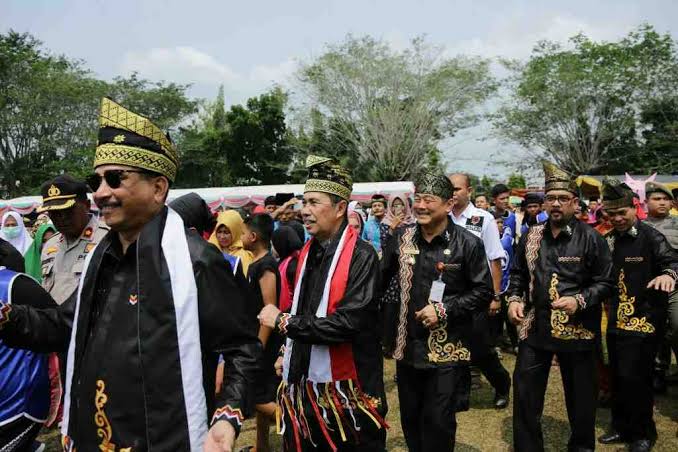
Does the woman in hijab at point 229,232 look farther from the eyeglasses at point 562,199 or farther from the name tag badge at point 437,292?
the eyeglasses at point 562,199

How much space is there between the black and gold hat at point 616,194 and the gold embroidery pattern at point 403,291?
6.25ft

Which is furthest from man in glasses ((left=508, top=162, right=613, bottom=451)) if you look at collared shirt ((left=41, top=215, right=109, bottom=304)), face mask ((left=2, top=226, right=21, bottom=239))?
face mask ((left=2, top=226, right=21, bottom=239))

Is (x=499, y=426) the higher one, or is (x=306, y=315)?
(x=306, y=315)

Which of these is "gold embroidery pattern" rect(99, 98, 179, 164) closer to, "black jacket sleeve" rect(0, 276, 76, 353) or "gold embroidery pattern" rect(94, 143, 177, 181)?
"gold embroidery pattern" rect(94, 143, 177, 181)

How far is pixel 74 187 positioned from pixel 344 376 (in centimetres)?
265

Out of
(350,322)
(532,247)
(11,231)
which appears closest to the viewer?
(350,322)

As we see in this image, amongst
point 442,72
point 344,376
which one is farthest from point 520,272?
point 442,72

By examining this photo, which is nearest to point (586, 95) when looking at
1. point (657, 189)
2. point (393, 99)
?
point (393, 99)

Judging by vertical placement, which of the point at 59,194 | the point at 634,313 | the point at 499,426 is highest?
the point at 59,194

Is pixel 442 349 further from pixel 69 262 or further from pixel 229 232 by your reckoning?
pixel 69 262

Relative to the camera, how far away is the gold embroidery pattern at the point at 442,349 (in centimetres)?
385

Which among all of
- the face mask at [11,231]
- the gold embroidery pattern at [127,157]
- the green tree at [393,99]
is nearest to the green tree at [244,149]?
the green tree at [393,99]

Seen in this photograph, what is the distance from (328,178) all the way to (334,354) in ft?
3.48

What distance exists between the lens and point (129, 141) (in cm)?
213
